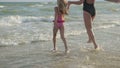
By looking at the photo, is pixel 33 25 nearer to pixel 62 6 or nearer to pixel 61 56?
pixel 62 6

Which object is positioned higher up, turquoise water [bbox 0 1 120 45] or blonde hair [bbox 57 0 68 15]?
blonde hair [bbox 57 0 68 15]

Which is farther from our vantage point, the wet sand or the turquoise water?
the turquoise water

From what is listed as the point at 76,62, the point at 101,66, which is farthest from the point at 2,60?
the point at 101,66

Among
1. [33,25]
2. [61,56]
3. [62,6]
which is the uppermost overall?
[62,6]

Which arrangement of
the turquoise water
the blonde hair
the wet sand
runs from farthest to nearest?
the turquoise water, the blonde hair, the wet sand

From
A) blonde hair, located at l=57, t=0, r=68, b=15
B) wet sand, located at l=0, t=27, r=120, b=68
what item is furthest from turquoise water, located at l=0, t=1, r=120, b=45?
blonde hair, located at l=57, t=0, r=68, b=15

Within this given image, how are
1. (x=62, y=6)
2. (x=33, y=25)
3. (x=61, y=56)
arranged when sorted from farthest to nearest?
Answer: (x=33, y=25), (x=62, y=6), (x=61, y=56)

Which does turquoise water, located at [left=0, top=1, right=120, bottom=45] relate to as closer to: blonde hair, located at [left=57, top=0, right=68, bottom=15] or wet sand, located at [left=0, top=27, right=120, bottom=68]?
wet sand, located at [left=0, top=27, right=120, bottom=68]

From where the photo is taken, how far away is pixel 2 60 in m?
7.59

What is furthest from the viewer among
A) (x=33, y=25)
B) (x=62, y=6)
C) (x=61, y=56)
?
(x=33, y=25)

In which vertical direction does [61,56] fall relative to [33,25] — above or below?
above

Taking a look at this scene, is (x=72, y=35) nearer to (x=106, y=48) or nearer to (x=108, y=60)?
(x=106, y=48)

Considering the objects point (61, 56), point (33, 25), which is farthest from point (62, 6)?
point (33, 25)

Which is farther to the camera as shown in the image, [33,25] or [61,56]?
[33,25]
